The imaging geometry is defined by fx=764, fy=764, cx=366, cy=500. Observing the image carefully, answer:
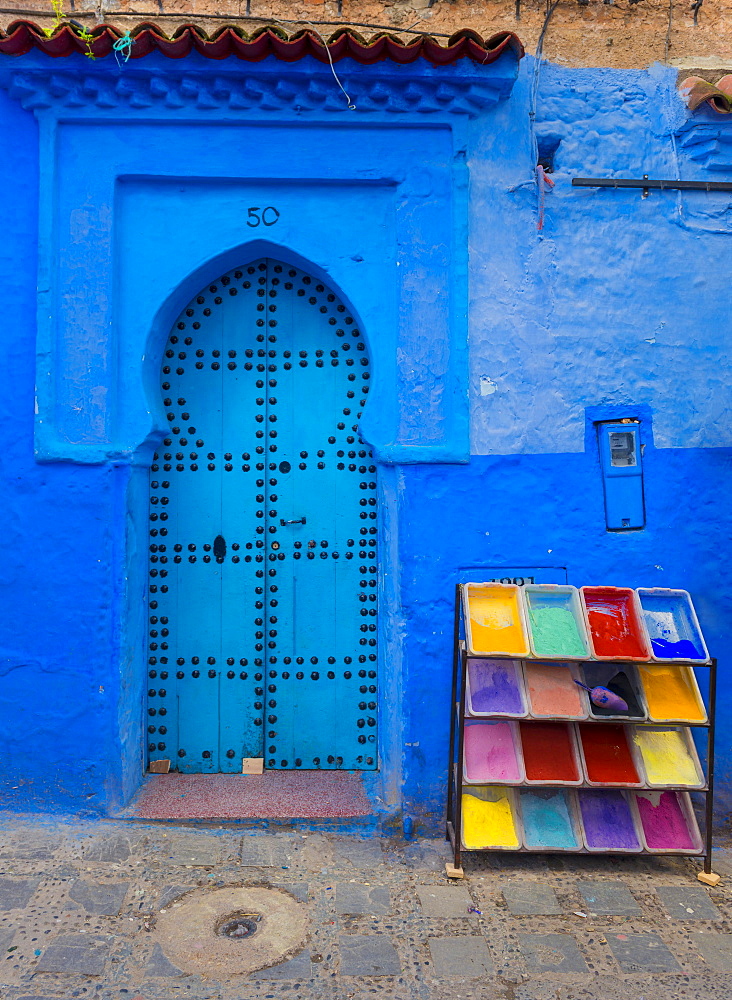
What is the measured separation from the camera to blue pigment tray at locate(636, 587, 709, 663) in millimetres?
3734

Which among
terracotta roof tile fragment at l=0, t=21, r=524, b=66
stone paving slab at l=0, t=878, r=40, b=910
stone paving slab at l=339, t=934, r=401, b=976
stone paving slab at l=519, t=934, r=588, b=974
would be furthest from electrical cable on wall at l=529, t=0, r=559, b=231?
stone paving slab at l=0, t=878, r=40, b=910

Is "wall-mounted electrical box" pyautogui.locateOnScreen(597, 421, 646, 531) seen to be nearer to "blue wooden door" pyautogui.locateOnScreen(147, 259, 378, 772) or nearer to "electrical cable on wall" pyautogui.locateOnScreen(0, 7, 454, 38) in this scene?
"blue wooden door" pyautogui.locateOnScreen(147, 259, 378, 772)

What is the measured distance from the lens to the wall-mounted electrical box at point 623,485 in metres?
4.18

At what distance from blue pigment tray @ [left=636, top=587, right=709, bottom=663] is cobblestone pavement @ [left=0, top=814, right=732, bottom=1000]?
108 centimetres

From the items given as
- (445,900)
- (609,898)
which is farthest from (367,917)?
(609,898)

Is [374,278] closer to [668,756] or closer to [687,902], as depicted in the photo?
[668,756]

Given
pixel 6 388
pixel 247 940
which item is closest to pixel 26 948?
pixel 247 940

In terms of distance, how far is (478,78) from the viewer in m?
3.96

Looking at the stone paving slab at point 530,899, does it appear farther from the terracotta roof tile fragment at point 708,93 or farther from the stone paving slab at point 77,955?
the terracotta roof tile fragment at point 708,93

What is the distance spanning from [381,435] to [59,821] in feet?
8.77

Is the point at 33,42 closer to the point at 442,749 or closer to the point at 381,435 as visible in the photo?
the point at 381,435

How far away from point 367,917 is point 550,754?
3.75 feet

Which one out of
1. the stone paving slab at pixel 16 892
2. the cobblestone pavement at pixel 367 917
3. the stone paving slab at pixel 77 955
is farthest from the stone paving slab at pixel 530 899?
the stone paving slab at pixel 16 892

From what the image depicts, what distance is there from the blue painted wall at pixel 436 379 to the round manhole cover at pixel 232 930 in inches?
35.0
